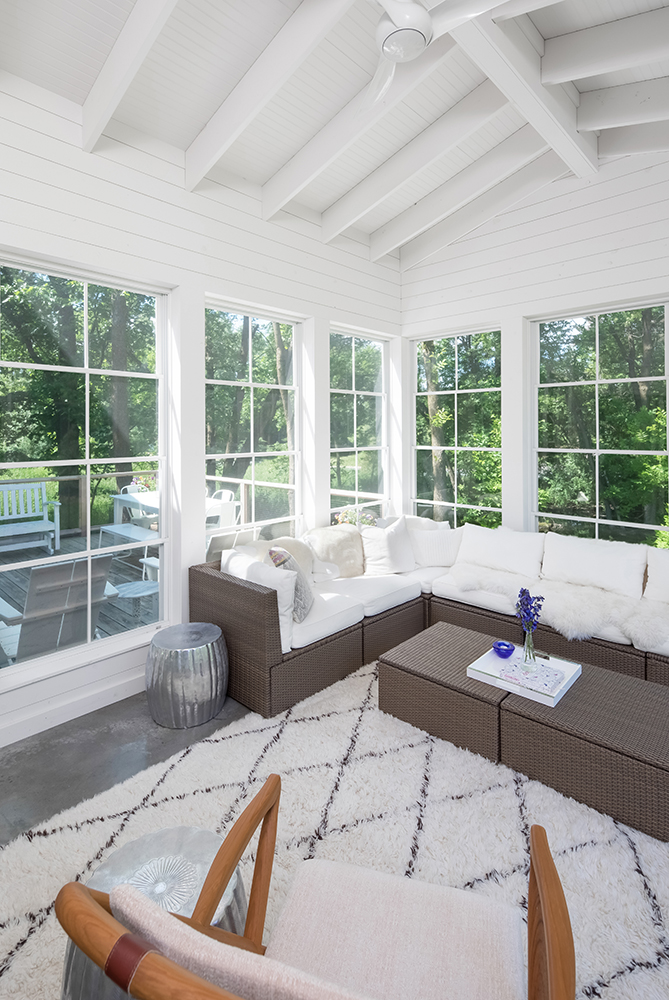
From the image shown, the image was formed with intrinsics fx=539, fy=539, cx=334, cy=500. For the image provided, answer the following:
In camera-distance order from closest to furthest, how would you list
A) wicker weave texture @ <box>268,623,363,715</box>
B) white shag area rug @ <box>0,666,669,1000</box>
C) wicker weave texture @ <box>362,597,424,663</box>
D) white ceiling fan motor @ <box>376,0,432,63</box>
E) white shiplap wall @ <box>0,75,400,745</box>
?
white shag area rug @ <box>0,666,669,1000</box>, white ceiling fan motor @ <box>376,0,432,63</box>, white shiplap wall @ <box>0,75,400,745</box>, wicker weave texture @ <box>268,623,363,715</box>, wicker weave texture @ <box>362,597,424,663</box>

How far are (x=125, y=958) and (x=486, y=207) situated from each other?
15.0ft

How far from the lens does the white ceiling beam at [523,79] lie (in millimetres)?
2361

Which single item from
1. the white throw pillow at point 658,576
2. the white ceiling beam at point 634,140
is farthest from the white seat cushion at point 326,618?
the white ceiling beam at point 634,140

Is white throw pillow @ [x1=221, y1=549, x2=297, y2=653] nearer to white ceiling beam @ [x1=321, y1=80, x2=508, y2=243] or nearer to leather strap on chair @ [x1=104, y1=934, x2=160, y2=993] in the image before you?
leather strap on chair @ [x1=104, y1=934, x2=160, y2=993]

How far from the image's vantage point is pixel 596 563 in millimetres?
3379

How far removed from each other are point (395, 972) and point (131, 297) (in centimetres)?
314

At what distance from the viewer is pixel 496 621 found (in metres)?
3.40

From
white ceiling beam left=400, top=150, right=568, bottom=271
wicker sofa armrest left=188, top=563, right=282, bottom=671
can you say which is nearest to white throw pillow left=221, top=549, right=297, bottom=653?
wicker sofa armrest left=188, top=563, right=282, bottom=671

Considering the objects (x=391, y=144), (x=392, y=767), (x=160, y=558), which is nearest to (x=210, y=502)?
(x=160, y=558)

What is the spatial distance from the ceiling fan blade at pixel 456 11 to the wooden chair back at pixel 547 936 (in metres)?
2.66

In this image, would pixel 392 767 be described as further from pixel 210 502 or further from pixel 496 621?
pixel 210 502

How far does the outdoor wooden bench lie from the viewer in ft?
8.48

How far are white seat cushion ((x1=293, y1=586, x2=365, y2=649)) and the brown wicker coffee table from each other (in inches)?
18.0

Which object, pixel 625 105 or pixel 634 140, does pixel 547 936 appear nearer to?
pixel 625 105
